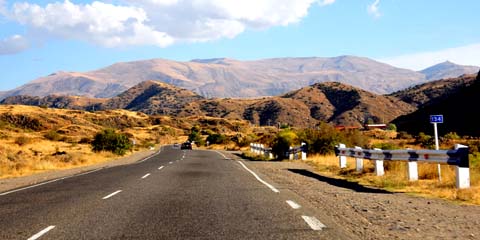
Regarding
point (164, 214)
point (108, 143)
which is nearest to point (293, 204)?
point (164, 214)

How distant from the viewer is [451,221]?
26.3ft

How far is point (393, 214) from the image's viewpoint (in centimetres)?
885

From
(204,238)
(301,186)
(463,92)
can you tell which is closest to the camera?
(204,238)

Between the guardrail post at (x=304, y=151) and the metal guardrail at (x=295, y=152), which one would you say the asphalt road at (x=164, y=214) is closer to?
the guardrail post at (x=304, y=151)

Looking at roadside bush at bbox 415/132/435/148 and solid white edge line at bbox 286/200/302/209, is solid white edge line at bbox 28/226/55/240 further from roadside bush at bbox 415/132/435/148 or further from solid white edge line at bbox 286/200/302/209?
roadside bush at bbox 415/132/435/148

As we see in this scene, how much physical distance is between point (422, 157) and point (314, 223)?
273 inches

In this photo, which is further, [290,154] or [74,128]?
[74,128]

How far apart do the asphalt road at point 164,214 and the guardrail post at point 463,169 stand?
3.90 meters

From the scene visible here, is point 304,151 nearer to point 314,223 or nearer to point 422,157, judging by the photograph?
point 422,157

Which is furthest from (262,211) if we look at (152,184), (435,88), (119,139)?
(435,88)

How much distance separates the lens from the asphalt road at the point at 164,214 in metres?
7.23

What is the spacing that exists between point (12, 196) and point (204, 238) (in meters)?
8.67

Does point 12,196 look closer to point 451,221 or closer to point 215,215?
point 215,215

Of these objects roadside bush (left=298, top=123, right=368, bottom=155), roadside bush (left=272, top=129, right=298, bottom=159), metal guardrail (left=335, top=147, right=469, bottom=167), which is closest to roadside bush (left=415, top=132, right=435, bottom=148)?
roadside bush (left=298, top=123, right=368, bottom=155)
